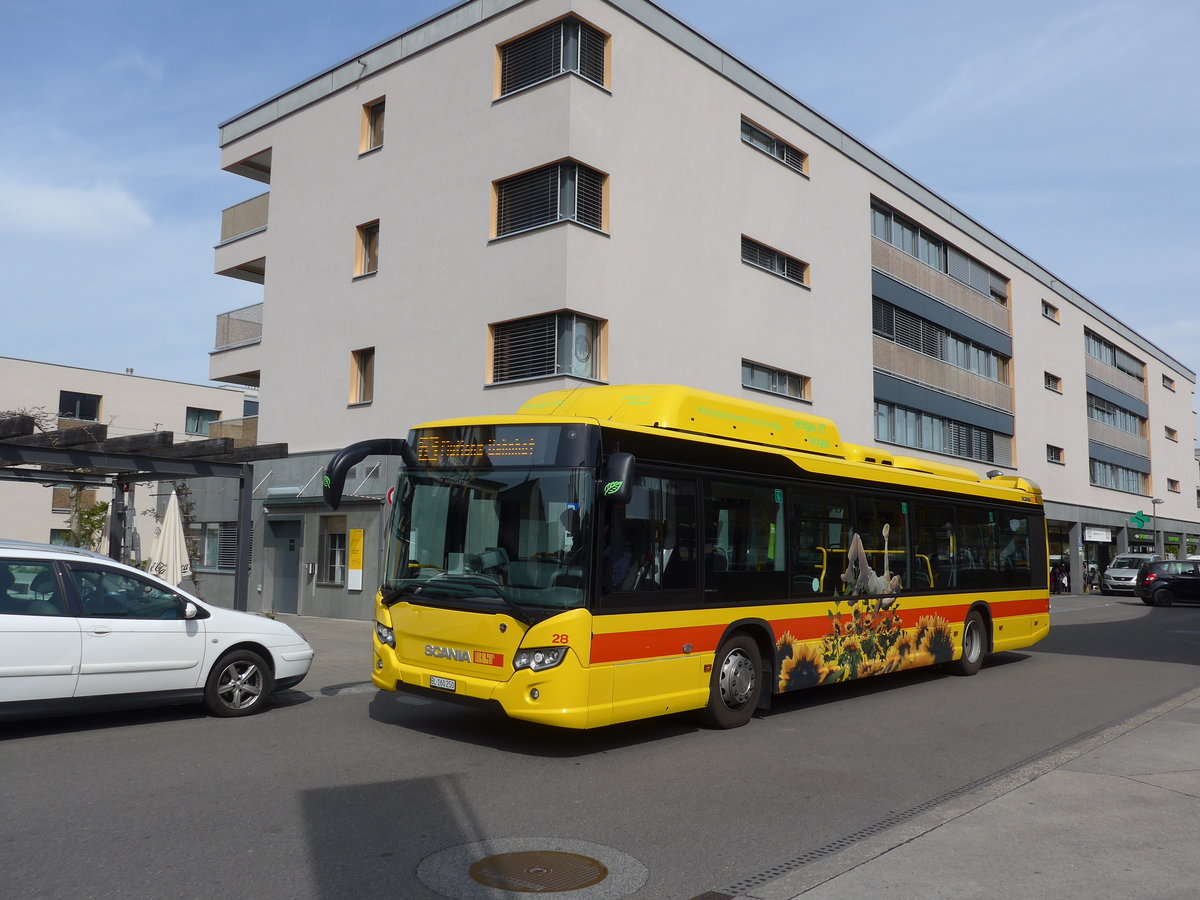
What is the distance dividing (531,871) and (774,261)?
871 inches

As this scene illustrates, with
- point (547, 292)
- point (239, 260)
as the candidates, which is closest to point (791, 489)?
point (547, 292)

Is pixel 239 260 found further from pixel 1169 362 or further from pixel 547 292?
pixel 1169 362

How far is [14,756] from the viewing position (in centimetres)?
771

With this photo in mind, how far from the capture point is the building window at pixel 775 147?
2506cm

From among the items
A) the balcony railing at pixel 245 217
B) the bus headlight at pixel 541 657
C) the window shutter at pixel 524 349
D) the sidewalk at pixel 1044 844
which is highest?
the balcony railing at pixel 245 217

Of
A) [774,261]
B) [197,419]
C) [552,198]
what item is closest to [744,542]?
[552,198]

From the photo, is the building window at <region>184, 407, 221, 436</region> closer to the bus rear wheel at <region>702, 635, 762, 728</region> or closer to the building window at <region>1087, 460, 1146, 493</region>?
the building window at <region>1087, 460, 1146, 493</region>

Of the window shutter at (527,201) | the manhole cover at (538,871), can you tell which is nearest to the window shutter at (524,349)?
the window shutter at (527,201)

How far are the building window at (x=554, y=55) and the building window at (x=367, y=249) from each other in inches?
192

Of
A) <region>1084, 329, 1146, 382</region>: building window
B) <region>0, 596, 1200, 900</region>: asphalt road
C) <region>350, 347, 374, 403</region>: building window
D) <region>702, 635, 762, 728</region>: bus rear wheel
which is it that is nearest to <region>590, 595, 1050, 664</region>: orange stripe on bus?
<region>702, 635, 762, 728</region>: bus rear wheel

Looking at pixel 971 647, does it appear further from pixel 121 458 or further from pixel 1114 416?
pixel 1114 416

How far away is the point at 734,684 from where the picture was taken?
9.44m

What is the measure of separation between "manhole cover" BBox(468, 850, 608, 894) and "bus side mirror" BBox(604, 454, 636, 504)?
2.89 metres

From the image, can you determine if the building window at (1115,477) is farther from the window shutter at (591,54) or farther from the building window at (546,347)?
the window shutter at (591,54)
